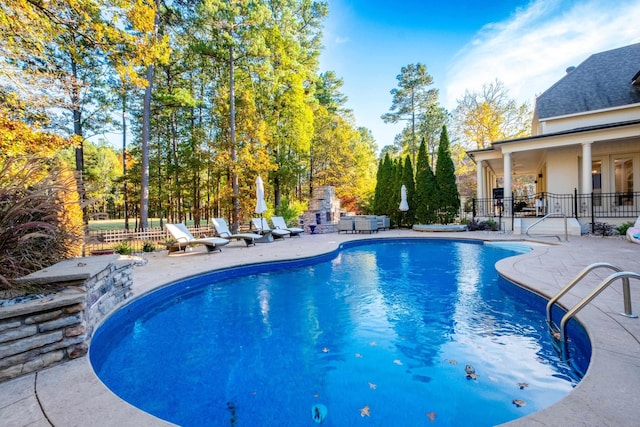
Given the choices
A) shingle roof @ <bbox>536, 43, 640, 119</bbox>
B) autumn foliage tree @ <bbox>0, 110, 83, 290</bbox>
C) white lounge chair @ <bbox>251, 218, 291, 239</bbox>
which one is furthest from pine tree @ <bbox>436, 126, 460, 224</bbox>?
autumn foliage tree @ <bbox>0, 110, 83, 290</bbox>

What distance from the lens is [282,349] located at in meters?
3.57

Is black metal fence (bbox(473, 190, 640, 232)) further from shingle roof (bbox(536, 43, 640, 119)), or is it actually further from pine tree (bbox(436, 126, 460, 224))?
shingle roof (bbox(536, 43, 640, 119))

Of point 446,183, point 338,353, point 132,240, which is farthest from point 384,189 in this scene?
point 338,353

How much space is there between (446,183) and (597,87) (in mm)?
8027

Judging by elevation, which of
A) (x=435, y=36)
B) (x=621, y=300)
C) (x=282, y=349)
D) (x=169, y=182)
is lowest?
(x=282, y=349)

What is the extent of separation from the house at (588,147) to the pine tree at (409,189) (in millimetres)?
3179

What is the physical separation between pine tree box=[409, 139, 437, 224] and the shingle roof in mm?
5496

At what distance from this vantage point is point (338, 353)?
135 inches

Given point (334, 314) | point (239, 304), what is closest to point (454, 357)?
point (334, 314)

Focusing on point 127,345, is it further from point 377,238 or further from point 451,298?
point 377,238

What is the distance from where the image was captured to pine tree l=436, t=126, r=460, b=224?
48.8ft

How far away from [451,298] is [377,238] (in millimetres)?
7019

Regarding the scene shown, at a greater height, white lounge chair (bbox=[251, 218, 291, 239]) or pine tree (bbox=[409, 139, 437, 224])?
pine tree (bbox=[409, 139, 437, 224])

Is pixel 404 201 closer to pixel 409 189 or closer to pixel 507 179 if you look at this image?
pixel 409 189
